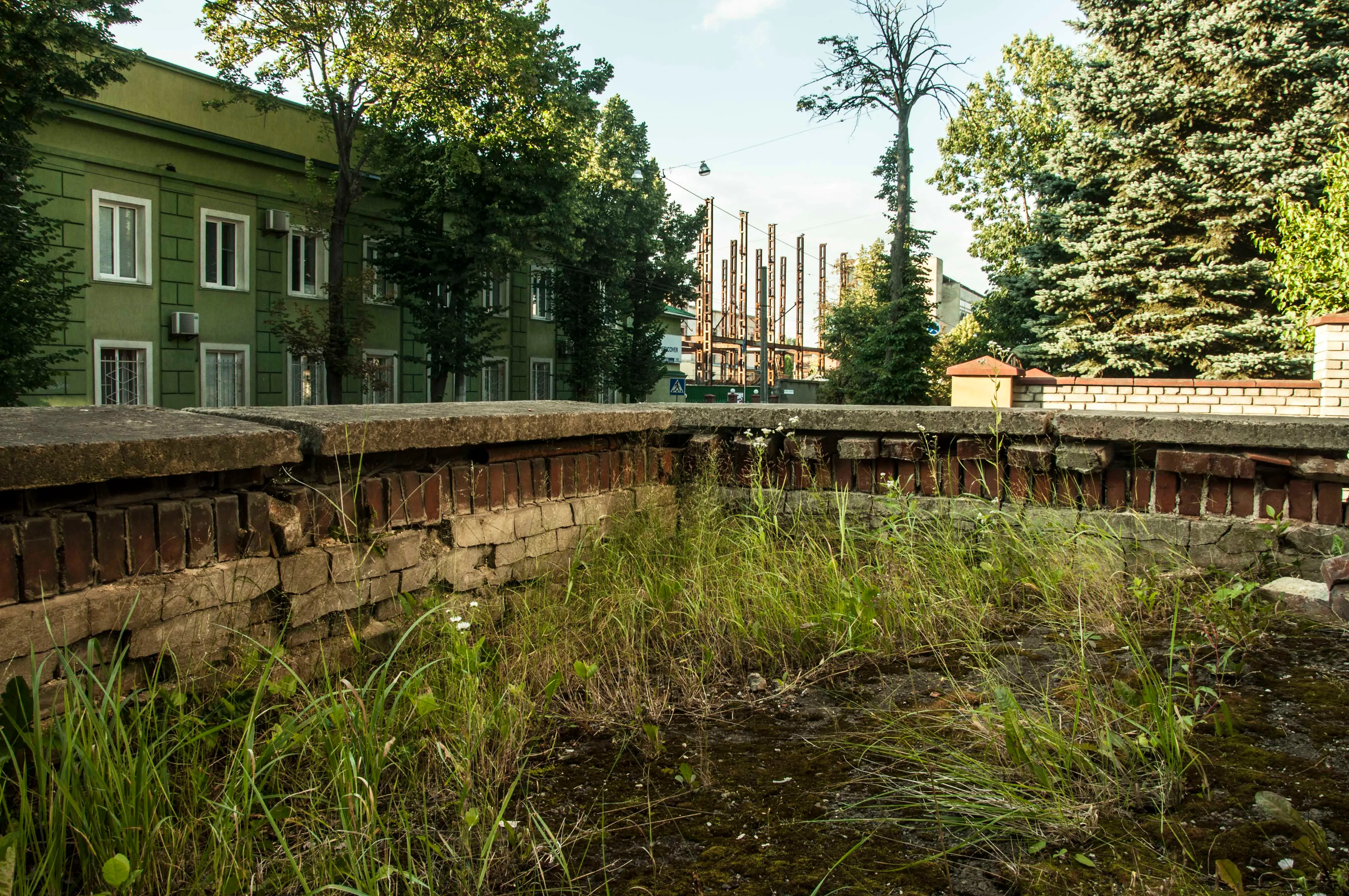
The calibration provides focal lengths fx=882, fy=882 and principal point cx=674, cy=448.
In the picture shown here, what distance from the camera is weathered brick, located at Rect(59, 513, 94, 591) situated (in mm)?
1791

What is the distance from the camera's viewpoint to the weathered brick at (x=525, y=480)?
3.01 meters

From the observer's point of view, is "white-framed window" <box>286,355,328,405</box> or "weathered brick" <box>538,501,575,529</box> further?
"white-framed window" <box>286,355,328,405</box>

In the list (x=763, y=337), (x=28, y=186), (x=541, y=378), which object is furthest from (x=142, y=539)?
(x=763, y=337)

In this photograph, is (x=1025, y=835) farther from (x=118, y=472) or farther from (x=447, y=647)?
(x=118, y=472)

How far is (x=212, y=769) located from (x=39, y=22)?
17.4m

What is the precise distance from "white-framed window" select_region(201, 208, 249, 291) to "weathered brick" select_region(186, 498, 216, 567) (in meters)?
22.0

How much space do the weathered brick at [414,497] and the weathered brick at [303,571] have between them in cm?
31

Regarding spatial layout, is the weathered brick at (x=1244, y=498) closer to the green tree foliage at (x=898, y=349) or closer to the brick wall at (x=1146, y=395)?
the brick wall at (x=1146, y=395)

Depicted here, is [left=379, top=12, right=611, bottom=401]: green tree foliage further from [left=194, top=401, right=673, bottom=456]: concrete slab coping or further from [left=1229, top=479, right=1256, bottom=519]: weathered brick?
[left=1229, top=479, right=1256, bottom=519]: weathered brick

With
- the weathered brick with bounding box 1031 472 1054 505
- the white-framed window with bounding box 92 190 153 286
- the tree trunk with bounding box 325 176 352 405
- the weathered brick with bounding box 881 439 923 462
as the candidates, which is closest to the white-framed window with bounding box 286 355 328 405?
the tree trunk with bounding box 325 176 352 405

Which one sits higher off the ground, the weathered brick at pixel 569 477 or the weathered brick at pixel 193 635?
the weathered brick at pixel 569 477

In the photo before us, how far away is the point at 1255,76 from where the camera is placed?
1565cm

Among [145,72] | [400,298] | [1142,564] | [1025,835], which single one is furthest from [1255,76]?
[145,72]

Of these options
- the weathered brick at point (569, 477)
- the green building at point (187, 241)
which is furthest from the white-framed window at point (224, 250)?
the weathered brick at point (569, 477)
